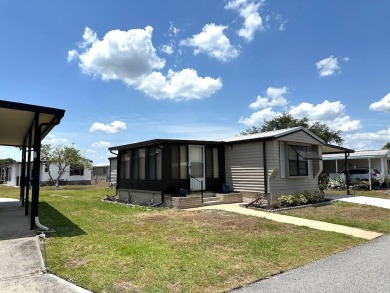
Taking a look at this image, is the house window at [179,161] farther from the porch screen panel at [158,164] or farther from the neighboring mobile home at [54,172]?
the neighboring mobile home at [54,172]

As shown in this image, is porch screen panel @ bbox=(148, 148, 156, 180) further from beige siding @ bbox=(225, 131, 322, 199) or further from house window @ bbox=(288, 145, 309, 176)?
house window @ bbox=(288, 145, 309, 176)

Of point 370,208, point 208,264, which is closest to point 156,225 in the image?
point 208,264

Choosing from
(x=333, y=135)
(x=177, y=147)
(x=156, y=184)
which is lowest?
(x=156, y=184)

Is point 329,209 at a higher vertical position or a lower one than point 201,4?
lower

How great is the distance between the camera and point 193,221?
9.62 m

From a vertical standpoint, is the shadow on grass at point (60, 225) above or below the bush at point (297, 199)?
below

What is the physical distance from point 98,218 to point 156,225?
254cm

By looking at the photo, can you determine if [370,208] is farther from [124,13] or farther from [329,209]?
[124,13]

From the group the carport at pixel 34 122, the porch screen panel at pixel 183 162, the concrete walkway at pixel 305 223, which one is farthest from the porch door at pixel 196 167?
the carport at pixel 34 122

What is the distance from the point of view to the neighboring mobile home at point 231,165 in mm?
13883

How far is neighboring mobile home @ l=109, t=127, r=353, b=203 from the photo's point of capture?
13883 millimetres

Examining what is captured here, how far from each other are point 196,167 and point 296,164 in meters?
4.89

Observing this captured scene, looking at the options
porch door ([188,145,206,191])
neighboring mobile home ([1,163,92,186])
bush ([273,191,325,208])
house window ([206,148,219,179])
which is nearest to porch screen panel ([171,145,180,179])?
porch door ([188,145,206,191])

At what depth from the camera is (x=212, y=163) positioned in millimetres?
15641
